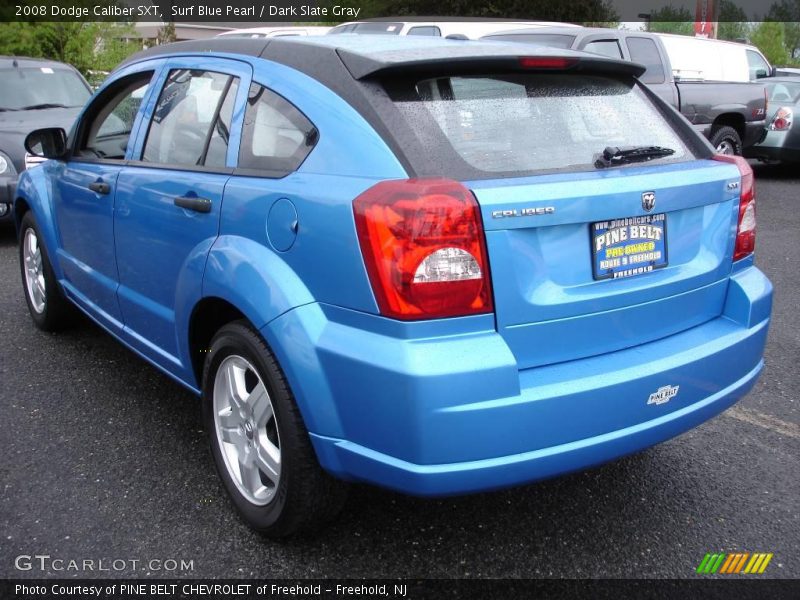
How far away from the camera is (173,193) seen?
3076mm

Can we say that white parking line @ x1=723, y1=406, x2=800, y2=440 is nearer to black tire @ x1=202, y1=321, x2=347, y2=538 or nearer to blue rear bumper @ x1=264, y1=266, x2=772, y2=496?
blue rear bumper @ x1=264, y1=266, x2=772, y2=496

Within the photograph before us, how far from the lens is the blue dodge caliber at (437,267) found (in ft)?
7.24

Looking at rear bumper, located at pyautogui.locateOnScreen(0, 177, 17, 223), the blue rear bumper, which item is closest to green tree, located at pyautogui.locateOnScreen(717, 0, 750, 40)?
rear bumper, located at pyautogui.locateOnScreen(0, 177, 17, 223)

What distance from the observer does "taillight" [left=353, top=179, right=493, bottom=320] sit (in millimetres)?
2189

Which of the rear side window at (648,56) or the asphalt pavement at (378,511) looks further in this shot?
the rear side window at (648,56)

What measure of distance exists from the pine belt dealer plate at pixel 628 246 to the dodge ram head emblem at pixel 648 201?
0.03m

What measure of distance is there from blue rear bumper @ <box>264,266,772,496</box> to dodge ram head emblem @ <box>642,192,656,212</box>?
447 millimetres

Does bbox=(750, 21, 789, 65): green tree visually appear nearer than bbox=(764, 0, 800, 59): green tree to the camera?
Yes

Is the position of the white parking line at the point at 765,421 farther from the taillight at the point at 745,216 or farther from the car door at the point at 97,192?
the car door at the point at 97,192

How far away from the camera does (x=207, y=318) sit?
3.01m

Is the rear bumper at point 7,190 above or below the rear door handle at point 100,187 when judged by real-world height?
below

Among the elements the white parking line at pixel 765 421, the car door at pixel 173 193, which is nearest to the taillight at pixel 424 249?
the car door at pixel 173 193

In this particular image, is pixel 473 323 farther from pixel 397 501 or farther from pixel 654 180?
pixel 397 501

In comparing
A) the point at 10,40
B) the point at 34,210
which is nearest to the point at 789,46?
the point at 10,40
